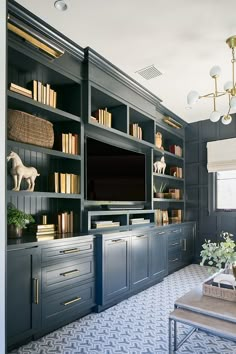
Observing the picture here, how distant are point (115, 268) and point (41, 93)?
→ 199 cm

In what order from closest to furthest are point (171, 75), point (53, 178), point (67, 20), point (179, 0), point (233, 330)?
point (233, 330) → point (179, 0) → point (67, 20) → point (53, 178) → point (171, 75)

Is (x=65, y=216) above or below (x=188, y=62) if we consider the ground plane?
below

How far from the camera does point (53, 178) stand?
281 cm

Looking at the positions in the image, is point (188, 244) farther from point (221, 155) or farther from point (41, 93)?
point (41, 93)

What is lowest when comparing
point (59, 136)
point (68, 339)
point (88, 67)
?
point (68, 339)

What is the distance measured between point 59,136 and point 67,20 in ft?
3.67

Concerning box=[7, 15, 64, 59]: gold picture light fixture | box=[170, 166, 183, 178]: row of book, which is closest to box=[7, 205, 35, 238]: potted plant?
box=[7, 15, 64, 59]: gold picture light fixture

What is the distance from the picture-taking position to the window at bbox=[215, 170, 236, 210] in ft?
16.4

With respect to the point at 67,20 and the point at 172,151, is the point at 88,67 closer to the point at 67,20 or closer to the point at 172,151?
the point at 67,20

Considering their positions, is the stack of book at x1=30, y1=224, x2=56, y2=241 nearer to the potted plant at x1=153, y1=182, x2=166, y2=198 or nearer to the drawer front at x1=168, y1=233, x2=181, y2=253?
the drawer front at x1=168, y1=233, x2=181, y2=253

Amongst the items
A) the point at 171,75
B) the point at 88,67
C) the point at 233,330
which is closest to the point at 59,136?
the point at 88,67

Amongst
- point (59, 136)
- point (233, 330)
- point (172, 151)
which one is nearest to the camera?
point (233, 330)

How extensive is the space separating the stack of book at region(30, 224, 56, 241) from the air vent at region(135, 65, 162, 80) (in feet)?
6.86

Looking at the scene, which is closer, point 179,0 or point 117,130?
point 179,0
